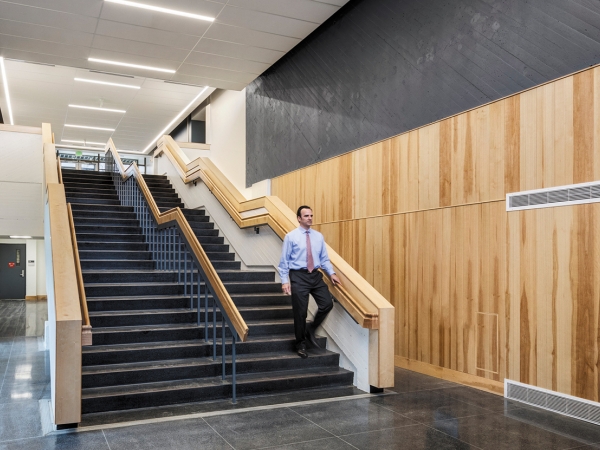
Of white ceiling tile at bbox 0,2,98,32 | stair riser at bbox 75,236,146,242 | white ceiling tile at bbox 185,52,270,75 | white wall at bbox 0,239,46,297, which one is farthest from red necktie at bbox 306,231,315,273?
white wall at bbox 0,239,46,297

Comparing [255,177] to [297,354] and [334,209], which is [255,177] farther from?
[297,354]

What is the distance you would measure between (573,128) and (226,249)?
508 centimetres

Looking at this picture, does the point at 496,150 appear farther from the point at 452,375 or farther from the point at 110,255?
the point at 110,255

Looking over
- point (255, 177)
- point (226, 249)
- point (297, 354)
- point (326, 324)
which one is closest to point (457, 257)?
point (326, 324)

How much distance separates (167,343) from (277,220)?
2.04m

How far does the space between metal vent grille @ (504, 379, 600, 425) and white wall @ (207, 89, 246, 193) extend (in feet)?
24.6

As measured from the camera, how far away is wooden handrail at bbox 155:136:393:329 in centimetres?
490

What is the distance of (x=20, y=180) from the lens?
10.3 metres

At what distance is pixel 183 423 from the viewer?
13.0ft

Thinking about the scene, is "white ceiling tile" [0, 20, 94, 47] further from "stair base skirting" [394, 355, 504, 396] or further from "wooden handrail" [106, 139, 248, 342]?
"stair base skirting" [394, 355, 504, 396]

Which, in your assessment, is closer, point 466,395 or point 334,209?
point 466,395

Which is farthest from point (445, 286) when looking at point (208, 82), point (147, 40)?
point (208, 82)

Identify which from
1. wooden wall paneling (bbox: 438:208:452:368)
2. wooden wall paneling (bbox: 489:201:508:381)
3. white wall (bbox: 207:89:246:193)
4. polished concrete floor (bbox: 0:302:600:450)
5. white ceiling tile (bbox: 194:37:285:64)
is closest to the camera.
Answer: polished concrete floor (bbox: 0:302:600:450)

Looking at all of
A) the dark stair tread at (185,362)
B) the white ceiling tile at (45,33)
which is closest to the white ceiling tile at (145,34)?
the white ceiling tile at (45,33)
